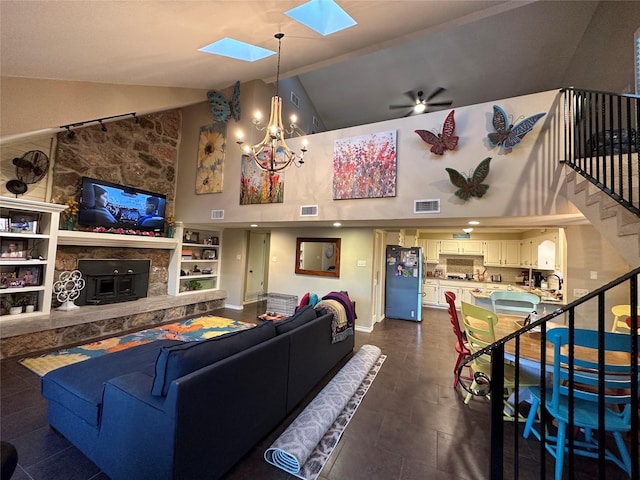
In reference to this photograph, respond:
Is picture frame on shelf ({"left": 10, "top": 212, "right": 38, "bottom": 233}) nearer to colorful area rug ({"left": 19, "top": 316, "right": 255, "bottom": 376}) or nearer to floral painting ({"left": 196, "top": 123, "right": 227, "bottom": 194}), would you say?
colorful area rug ({"left": 19, "top": 316, "right": 255, "bottom": 376})

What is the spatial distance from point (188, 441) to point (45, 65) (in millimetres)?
4155

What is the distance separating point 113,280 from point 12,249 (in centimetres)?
144

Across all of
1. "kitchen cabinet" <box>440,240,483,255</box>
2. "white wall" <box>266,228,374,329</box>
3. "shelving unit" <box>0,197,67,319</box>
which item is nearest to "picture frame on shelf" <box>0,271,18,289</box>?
"shelving unit" <box>0,197,67,319</box>

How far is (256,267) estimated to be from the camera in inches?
299

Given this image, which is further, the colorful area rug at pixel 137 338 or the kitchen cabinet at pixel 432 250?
the kitchen cabinet at pixel 432 250

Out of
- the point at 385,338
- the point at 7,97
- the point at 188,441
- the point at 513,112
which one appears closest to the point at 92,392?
the point at 188,441

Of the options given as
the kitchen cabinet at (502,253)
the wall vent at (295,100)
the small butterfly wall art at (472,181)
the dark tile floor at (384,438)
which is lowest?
the dark tile floor at (384,438)

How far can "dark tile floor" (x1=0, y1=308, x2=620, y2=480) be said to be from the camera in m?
1.80

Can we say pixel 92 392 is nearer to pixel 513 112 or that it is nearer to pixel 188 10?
pixel 188 10

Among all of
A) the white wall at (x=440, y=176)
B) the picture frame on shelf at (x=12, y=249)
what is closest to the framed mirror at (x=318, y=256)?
the white wall at (x=440, y=176)

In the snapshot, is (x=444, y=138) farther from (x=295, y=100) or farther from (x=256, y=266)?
(x=256, y=266)

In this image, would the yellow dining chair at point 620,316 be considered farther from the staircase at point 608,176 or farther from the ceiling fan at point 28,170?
the ceiling fan at point 28,170

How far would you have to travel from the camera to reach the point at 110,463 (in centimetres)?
164

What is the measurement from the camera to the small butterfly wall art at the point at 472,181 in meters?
3.27
